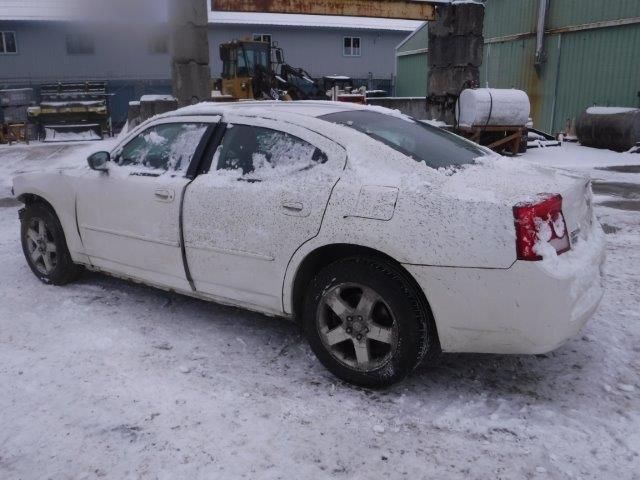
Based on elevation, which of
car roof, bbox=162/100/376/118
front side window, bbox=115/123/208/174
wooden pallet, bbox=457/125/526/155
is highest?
car roof, bbox=162/100/376/118

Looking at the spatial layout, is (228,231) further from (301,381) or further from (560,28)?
(560,28)

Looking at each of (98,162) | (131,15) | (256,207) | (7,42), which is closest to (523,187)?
(256,207)

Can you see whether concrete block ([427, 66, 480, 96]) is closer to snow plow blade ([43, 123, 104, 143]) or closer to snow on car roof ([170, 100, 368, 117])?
snow on car roof ([170, 100, 368, 117])

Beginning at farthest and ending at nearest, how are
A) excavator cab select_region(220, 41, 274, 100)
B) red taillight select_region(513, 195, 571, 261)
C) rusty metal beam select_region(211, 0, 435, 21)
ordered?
1. excavator cab select_region(220, 41, 274, 100)
2. rusty metal beam select_region(211, 0, 435, 21)
3. red taillight select_region(513, 195, 571, 261)

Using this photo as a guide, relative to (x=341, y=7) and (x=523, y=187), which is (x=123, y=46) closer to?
(x=341, y=7)

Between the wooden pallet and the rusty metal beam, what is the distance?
323cm

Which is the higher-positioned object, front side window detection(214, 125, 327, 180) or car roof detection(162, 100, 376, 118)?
car roof detection(162, 100, 376, 118)

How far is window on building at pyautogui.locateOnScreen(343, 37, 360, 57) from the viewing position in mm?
35062

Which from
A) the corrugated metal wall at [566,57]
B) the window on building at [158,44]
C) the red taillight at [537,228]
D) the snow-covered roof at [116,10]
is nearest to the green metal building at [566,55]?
the corrugated metal wall at [566,57]

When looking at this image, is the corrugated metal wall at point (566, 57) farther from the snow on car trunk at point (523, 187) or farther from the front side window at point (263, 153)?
the front side window at point (263, 153)

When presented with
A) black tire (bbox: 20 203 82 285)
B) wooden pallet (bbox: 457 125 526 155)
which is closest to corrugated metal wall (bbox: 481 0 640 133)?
wooden pallet (bbox: 457 125 526 155)

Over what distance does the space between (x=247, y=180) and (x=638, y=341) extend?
2749mm

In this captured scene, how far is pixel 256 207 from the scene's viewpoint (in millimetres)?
3432

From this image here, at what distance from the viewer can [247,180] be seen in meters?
3.54
